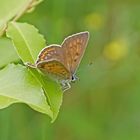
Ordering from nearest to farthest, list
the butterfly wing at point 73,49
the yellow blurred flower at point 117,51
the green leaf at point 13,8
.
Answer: the butterfly wing at point 73,49
the green leaf at point 13,8
the yellow blurred flower at point 117,51

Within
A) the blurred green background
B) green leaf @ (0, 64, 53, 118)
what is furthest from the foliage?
the blurred green background

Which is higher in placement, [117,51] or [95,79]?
[95,79]

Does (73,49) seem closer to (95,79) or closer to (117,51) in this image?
(95,79)

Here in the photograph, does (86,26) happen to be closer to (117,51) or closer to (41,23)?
(117,51)

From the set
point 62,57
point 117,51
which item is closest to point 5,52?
point 62,57

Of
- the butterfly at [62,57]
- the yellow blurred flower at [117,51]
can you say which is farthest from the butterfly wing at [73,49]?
the yellow blurred flower at [117,51]

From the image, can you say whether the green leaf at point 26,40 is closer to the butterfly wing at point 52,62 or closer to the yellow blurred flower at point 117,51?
the butterfly wing at point 52,62

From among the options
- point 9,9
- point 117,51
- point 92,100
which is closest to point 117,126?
point 92,100
